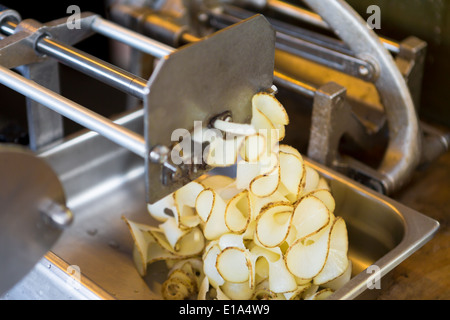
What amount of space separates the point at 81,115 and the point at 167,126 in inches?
6.2

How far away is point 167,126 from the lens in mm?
720

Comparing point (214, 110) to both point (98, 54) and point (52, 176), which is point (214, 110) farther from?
point (98, 54)

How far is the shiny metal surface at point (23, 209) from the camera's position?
615 mm

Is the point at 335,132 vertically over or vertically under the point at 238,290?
over

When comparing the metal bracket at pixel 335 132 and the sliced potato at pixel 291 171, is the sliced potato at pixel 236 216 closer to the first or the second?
the sliced potato at pixel 291 171

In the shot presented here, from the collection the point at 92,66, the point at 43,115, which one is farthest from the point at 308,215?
the point at 43,115

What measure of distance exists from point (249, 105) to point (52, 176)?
0.29m

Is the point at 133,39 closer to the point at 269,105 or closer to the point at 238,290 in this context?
the point at 269,105

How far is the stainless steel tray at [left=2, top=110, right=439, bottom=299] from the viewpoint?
0.94 metres

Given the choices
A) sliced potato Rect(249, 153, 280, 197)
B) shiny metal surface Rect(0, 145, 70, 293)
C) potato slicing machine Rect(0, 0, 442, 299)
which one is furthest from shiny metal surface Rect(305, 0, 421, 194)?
shiny metal surface Rect(0, 145, 70, 293)

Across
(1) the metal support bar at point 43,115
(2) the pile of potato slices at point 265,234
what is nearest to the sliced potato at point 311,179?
(2) the pile of potato slices at point 265,234

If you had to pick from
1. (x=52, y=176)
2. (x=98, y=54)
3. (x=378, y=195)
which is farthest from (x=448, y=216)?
(x=98, y=54)

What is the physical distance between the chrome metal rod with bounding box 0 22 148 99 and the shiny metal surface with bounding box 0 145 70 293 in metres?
0.15

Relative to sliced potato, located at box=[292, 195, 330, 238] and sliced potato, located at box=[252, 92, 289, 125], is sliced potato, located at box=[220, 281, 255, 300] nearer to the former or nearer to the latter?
sliced potato, located at box=[292, 195, 330, 238]
